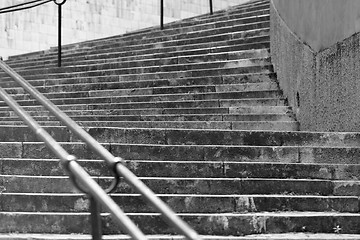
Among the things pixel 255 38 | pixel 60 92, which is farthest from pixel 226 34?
pixel 60 92

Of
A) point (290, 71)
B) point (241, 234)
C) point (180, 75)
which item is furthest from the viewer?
point (180, 75)

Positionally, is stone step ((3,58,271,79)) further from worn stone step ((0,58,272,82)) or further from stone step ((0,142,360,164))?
stone step ((0,142,360,164))

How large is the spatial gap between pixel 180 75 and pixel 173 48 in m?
1.18

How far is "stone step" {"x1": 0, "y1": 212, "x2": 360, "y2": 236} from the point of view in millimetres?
3828

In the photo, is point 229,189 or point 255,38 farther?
point 255,38

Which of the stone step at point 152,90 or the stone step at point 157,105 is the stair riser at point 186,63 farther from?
the stone step at point 157,105

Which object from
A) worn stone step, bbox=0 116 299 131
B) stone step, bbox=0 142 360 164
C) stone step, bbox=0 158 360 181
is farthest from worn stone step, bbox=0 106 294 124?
stone step, bbox=0 158 360 181

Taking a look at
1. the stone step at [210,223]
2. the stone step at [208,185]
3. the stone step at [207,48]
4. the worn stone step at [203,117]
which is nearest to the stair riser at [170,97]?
the worn stone step at [203,117]

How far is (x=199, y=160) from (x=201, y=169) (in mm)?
208

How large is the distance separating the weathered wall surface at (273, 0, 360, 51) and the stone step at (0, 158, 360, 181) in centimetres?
117

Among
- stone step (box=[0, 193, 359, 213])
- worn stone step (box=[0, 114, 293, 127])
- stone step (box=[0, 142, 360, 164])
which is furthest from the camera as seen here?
worn stone step (box=[0, 114, 293, 127])

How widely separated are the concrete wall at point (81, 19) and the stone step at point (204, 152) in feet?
29.0

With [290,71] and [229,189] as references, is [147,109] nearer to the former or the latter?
[290,71]

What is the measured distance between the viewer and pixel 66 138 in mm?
4953
